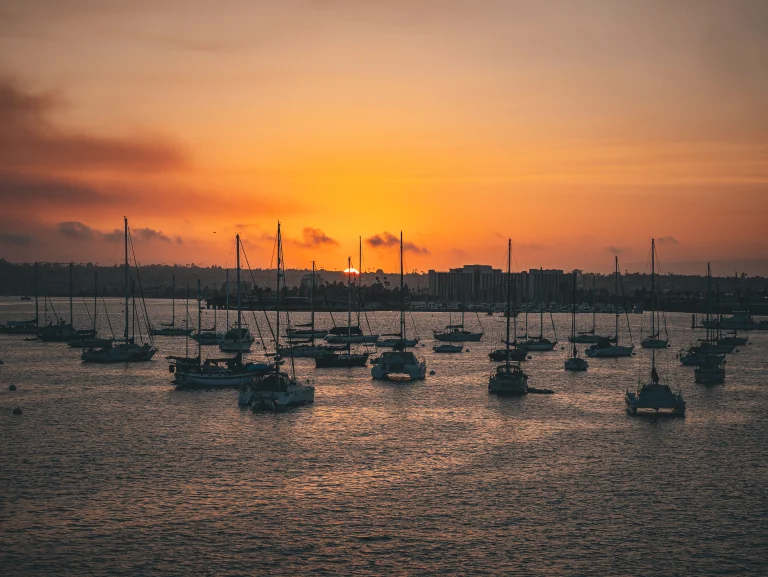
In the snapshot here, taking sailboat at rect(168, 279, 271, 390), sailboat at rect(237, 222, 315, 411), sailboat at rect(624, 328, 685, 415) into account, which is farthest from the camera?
sailboat at rect(168, 279, 271, 390)

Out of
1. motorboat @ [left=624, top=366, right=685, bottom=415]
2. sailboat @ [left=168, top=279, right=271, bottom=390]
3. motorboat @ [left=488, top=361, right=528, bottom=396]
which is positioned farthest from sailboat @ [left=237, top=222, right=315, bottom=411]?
motorboat @ [left=624, top=366, right=685, bottom=415]

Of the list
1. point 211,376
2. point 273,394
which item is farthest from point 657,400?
point 211,376

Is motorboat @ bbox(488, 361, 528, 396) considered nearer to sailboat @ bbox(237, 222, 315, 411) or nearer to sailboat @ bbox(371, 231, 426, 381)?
sailboat @ bbox(371, 231, 426, 381)

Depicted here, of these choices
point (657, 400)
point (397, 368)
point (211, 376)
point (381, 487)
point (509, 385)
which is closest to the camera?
point (381, 487)

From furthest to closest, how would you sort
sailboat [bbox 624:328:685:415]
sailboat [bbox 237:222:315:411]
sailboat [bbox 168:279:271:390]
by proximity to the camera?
sailboat [bbox 168:279:271:390]
sailboat [bbox 237:222:315:411]
sailboat [bbox 624:328:685:415]

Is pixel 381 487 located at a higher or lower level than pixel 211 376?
lower

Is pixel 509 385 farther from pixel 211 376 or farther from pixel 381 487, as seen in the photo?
pixel 381 487

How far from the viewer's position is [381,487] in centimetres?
4697

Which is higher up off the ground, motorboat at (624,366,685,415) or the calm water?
motorboat at (624,366,685,415)

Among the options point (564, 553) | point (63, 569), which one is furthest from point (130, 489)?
point (564, 553)

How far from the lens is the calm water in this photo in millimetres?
36281

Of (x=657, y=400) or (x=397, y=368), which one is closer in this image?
(x=657, y=400)

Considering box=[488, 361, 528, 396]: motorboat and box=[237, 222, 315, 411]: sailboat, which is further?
box=[488, 361, 528, 396]: motorboat

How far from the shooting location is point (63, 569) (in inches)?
1358
